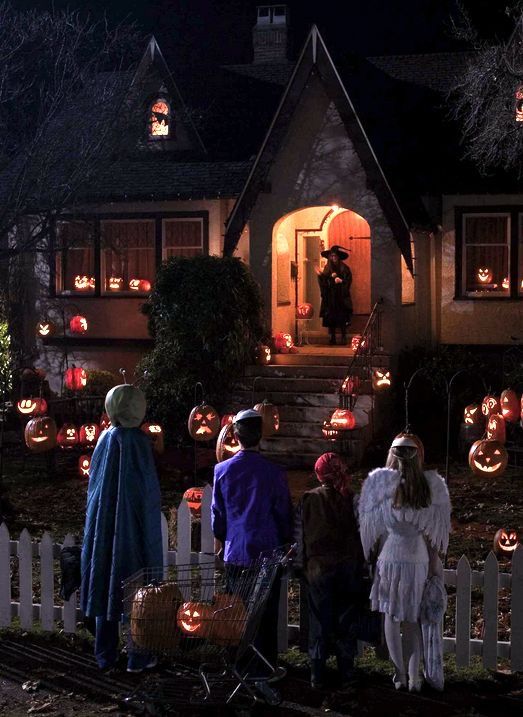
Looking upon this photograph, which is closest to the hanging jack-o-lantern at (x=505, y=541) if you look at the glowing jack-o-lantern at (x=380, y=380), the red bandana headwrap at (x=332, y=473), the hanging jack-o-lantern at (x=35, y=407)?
the red bandana headwrap at (x=332, y=473)

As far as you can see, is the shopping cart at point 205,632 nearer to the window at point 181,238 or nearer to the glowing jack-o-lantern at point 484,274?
the glowing jack-o-lantern at point 484,274

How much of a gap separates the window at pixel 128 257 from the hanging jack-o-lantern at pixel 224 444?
385 inches

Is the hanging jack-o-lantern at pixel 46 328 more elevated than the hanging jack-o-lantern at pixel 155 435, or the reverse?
the hanging jack-o-lantern at pixel 46 328

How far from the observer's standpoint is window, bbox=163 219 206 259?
→ 23641 mm


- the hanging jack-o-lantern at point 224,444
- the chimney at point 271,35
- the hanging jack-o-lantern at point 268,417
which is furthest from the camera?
the chimney at point 271,35

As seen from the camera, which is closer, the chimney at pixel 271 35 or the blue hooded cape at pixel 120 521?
the blue hooded cape at pixel 120 521

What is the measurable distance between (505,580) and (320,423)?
33.3 feet

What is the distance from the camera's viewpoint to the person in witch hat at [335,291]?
21.4 m

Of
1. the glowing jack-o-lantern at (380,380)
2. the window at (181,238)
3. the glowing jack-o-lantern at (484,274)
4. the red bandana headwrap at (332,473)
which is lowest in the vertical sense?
the red bandana headwrap at (332,473)

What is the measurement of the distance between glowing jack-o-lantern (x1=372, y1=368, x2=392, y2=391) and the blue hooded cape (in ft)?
35.0

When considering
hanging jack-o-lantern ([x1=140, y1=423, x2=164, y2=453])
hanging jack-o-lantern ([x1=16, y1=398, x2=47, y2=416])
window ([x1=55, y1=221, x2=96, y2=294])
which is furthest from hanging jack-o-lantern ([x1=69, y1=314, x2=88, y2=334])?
hanging jack-o-lantern ([x1=140, y1=423, x2=164, y2=453])

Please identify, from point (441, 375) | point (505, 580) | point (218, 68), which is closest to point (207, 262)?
point (441, 375)

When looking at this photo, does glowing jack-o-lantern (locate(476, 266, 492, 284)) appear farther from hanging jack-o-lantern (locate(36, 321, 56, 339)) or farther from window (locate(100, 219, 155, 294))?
hanging jack-o-lantern (locate(36, 321, 56, 339))

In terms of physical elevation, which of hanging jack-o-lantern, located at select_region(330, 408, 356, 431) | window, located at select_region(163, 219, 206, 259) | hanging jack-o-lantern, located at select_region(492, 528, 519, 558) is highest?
window, located at select_region(163, 219, 206, 259)
